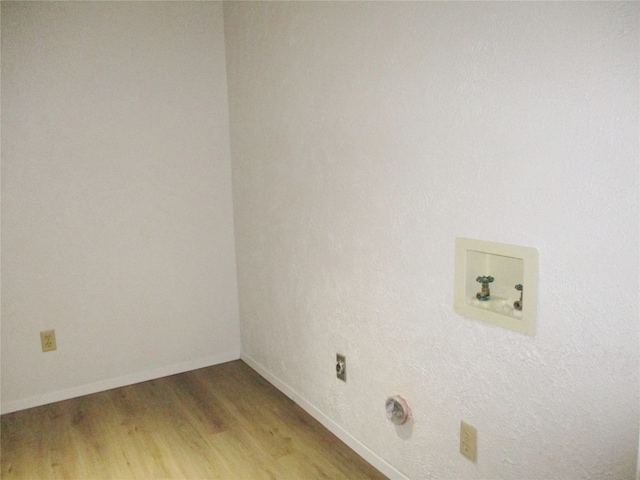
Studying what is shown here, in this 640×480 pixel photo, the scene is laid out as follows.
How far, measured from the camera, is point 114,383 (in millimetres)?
2807

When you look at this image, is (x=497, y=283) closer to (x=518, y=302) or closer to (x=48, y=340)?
(x=518, y=302)

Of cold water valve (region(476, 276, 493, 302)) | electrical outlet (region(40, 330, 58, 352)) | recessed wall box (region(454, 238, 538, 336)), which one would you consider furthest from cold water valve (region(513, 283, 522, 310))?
electrical outlet (region(40, 330, 58, 352))

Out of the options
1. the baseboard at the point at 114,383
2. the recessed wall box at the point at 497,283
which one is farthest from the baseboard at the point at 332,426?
the recessed wall box at the point at 497,283

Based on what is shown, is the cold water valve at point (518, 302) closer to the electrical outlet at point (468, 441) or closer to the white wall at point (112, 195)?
the electrical outlet at point (468, 441)

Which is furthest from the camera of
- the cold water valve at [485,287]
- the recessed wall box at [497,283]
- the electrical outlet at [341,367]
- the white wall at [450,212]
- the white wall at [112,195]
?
the white wall at [112,195]

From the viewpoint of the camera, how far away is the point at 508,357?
55.4 inches

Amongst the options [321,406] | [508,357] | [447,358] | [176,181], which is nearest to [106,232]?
[176,181]

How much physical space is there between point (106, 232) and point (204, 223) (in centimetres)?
52

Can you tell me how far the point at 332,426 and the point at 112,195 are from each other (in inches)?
62.9

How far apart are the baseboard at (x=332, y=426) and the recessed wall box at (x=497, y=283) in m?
0.78

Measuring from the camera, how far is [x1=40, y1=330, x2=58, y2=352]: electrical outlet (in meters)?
2.61

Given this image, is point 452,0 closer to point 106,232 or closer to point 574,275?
point 574,275

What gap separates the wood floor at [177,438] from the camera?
2047mm

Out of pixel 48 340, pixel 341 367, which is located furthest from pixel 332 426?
pixel 48 340
